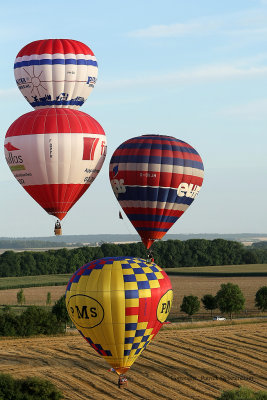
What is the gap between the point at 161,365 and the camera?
58.8 m

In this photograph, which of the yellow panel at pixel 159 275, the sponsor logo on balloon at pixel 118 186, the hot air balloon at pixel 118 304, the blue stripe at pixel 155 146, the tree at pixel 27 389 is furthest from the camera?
the blue stripe at pixel 155 146

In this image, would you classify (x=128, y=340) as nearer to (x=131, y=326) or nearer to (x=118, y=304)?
(x=131, y=326)

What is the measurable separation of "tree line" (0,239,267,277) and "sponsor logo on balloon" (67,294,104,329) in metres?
97.4

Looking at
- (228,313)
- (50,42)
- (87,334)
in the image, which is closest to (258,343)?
(228,313)

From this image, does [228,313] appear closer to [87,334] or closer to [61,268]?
[87,334]

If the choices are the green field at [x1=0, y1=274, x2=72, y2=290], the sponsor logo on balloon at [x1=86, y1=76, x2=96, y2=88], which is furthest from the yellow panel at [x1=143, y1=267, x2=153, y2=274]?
the green field at [x1=0, y1=274, x2=72, y2=290]

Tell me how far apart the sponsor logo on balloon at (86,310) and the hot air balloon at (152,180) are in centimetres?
813

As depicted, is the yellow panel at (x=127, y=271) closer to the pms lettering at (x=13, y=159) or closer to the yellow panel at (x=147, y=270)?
the yellow panel at (x=147, y=270)

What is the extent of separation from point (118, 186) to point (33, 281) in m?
78.2

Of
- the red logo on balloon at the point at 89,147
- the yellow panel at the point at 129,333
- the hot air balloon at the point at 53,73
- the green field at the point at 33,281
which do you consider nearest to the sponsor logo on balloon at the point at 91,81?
the hot air balloon at the point at 53,73

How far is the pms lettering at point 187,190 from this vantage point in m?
51.1

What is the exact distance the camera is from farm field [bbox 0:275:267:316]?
9921 centimetres

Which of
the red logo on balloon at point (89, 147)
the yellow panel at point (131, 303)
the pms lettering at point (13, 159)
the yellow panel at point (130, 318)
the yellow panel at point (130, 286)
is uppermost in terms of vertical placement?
the red logo on balloon at point (89, 147)

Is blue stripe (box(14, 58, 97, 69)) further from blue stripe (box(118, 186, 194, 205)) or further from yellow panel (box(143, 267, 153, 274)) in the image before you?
yellow panel (box(143, 267, 153, 274))
